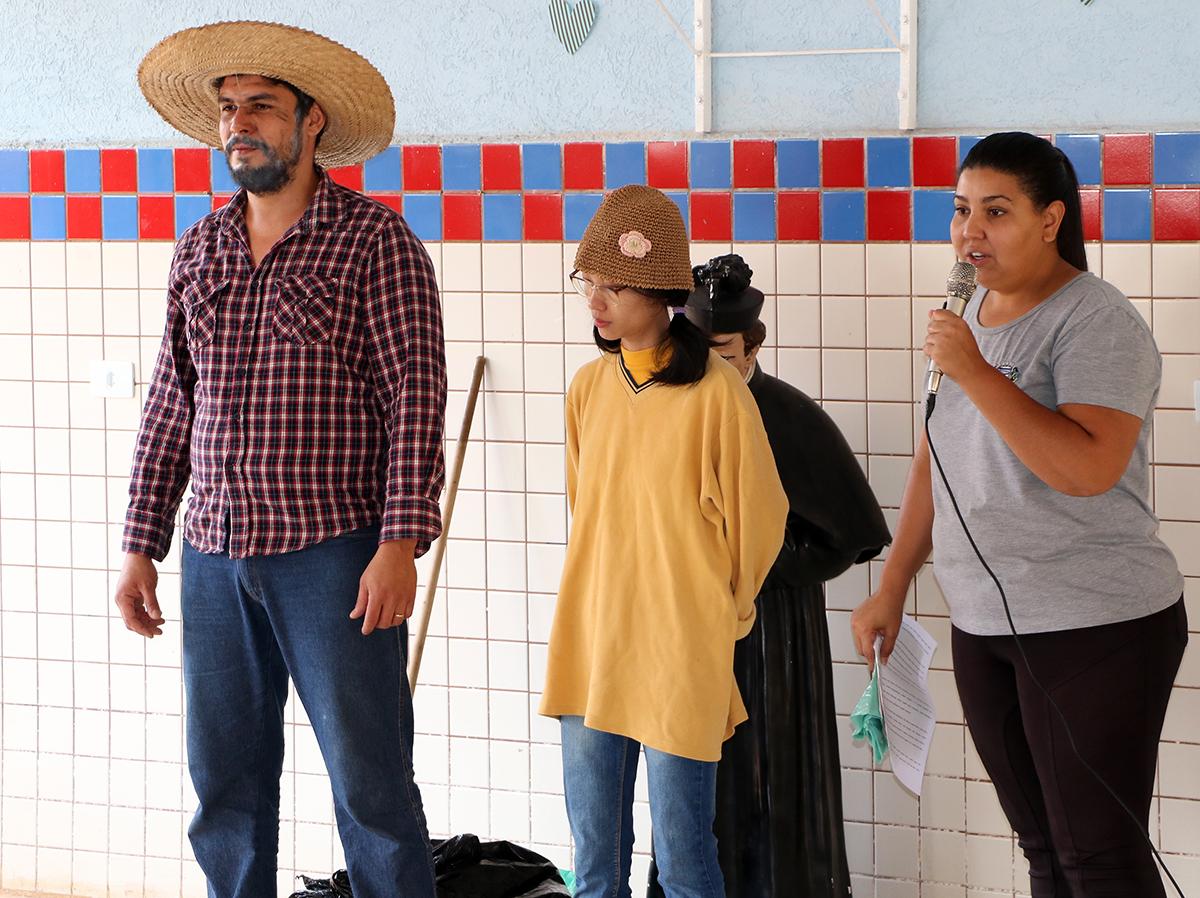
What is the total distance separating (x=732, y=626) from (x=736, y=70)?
4.25 ft

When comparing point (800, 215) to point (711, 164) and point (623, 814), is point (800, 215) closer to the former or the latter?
point (711, 164)

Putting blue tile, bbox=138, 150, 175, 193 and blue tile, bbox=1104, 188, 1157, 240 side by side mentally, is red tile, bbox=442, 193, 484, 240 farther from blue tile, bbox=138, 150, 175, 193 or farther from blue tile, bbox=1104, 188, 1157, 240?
blue tile, bbox=1104, 188, 1157, 240

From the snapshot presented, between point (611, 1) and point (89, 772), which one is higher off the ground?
point (611, 1)

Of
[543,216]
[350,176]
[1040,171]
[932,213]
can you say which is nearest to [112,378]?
[350,176]

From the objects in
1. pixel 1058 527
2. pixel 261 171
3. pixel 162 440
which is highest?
pixel 261 171

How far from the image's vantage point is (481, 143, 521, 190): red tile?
10.0ft

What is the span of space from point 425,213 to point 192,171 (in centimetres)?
58

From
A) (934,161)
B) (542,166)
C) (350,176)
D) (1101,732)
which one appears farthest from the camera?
(350,176)

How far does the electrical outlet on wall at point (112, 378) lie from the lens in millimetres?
3299

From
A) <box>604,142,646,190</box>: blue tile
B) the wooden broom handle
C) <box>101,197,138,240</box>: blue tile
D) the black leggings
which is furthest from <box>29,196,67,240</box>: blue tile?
the black leggings

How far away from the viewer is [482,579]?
3172 millimetres

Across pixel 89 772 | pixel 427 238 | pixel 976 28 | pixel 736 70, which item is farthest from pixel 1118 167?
pixel 89 772

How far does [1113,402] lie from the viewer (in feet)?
6.36

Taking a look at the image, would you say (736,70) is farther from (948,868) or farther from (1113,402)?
(948,868)
